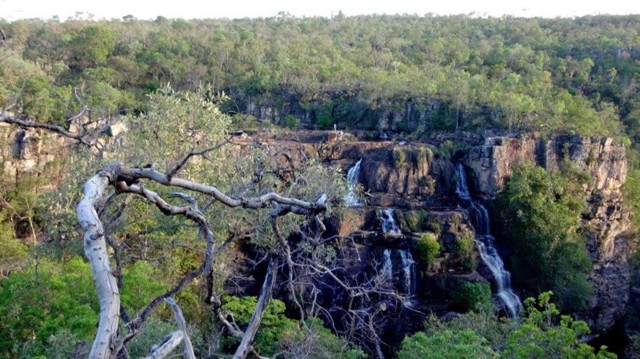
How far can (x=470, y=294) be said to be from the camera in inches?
732

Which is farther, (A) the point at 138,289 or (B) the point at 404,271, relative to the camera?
(B) the point at 404,271

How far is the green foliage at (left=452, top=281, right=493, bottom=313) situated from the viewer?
1845cm

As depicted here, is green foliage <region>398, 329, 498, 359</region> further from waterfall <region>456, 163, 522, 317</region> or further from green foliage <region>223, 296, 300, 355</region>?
waterfall <region>456, 163, 522, 317</region>

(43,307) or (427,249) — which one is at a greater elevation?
(43,307)

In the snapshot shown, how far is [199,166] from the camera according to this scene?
11227 mm

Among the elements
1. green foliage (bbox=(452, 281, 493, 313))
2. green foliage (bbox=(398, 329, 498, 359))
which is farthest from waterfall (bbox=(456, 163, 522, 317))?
green foliage (bbox=(398, 329, 498, 359))

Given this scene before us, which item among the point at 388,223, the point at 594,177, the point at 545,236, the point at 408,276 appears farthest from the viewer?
the point at 594,177

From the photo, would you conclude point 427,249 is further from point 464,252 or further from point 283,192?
point 283,192

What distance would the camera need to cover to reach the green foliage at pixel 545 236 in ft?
68.1

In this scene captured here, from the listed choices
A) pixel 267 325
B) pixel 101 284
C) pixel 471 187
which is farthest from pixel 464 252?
pixel 101 284

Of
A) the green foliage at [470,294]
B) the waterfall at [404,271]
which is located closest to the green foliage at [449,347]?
the green foliage at [470,294]

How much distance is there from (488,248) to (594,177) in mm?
6585

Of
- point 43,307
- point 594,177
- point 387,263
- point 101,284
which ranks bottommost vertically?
point 387,263

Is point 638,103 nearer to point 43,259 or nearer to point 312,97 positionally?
point 312,97
